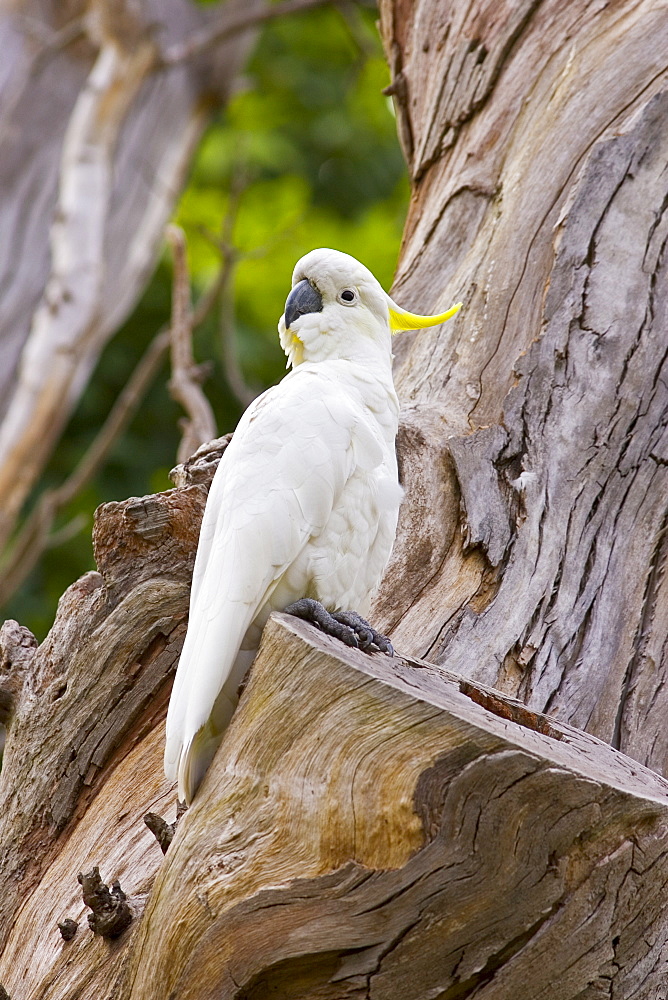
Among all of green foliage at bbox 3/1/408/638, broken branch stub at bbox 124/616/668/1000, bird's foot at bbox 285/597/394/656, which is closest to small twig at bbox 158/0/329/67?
green foliage at bbox 3/1/408/638

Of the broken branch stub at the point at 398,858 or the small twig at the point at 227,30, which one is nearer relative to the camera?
the broken branch stub at the point at 398,858

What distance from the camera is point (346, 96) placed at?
616cm

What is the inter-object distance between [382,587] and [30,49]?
12.5 ft

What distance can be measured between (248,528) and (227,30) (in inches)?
145

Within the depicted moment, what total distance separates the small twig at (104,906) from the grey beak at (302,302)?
116 cm

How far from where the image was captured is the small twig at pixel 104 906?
1.48 metres

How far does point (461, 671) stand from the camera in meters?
1.93

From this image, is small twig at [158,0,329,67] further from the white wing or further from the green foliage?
the white wing

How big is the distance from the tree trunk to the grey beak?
0.34 m

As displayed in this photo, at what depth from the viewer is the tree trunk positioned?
1313 mm

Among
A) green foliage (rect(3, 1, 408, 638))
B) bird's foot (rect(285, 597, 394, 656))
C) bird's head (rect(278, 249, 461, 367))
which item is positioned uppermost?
green foliage (rect(3, 1, 408, 638))

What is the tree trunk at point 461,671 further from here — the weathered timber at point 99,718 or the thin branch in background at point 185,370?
the thin branch in background at point 185,370

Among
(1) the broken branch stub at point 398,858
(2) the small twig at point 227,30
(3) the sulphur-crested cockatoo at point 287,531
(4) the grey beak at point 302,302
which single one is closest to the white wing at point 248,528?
(3) the sulphur-crested cockatoo at point 287,531

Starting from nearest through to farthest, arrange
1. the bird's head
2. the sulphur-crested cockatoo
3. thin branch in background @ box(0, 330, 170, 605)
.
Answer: the sulphur-crested cockatoo < the bird's head < thin branch in background @ box(0, 330, 170, 605)
